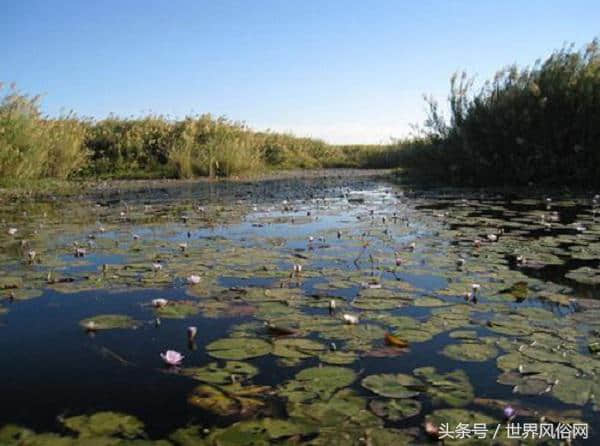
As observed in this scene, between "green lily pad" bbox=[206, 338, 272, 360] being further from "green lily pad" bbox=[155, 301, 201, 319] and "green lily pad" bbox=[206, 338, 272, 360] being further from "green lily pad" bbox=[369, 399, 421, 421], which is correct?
"green lily pad" bbox=[369, 399, 421, 421]

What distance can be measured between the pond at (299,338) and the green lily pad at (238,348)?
1 cm

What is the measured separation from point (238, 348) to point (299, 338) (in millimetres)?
385

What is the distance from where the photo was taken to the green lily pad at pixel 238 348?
2814mm

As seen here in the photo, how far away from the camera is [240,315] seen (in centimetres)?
354

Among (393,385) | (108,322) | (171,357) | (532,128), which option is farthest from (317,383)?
(532,128)

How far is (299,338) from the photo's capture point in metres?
3.10

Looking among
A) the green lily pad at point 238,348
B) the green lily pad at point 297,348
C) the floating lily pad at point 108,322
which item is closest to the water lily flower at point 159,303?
the floating lily pad at point 108,322

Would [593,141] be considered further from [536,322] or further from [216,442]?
[216,442]

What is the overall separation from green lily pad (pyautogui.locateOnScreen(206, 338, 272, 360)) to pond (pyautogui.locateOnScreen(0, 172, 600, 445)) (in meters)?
0.01

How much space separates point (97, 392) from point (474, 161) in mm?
13913

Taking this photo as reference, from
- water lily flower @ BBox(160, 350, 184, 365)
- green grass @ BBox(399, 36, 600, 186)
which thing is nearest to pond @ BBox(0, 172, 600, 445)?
water lily flower @ BBox(160, 350, 184, 365)

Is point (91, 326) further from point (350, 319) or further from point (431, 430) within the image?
point (431, 430)

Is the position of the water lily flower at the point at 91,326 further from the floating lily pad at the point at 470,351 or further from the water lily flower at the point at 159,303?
the floating lily pad at the point at 470,351

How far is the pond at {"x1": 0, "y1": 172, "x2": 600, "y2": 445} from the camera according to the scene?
2121 mm
